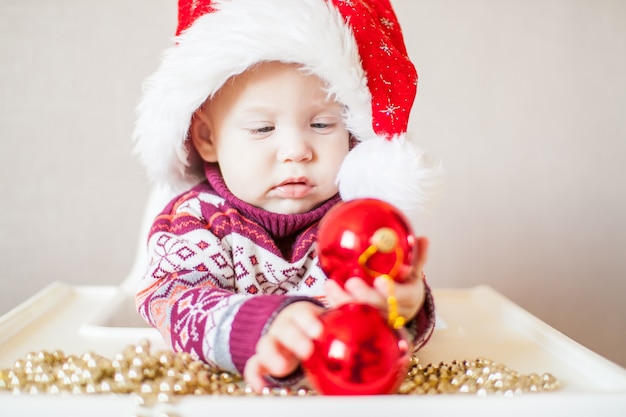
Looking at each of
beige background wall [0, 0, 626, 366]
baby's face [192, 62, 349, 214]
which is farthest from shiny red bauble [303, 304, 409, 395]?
beige background wall [0, 0, 626, 366]

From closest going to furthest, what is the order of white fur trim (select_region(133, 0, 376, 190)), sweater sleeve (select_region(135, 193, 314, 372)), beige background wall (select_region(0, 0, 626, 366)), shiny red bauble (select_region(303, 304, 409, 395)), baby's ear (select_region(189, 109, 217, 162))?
shiny red bauble (select_region(303, 304, 409, 395)) < sweater sleeve (select_region(135, 193, 314, 372)) < white fur trim (select_region(133, 0, 376, 190)) < baby's ear (select_region(189, 109, 217, 162)) < beige background wall (select_region(0, 0, 626, 366))

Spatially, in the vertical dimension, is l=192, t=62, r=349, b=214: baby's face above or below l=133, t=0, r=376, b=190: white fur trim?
below

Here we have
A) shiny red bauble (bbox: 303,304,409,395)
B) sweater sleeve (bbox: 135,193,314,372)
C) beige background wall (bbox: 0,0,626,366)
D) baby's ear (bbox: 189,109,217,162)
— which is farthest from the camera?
beige background wall (bbox: 0,0,626,366)

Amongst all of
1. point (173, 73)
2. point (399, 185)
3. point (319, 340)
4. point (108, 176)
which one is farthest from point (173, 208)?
point (108, 176)

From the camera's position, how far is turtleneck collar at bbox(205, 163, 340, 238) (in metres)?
0.74

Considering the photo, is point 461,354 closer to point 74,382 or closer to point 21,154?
point 74,382

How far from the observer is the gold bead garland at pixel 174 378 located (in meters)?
0.50

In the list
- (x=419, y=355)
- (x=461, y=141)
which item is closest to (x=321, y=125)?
(x=419, y=355)

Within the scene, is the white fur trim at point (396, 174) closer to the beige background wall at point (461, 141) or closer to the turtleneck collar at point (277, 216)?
the turtleneck collar at point (277, 216)

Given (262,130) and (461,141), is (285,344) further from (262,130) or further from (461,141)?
(461,141)

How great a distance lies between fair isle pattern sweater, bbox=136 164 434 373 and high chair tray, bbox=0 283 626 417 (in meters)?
0.07

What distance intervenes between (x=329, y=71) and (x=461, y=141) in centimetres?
77

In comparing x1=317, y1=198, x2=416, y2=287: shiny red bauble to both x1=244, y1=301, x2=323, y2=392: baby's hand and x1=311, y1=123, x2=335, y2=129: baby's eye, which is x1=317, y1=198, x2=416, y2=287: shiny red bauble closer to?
x1=244, y1=301, x2=323, y2=392: baby's hand

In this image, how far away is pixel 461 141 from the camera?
138 centimetres
